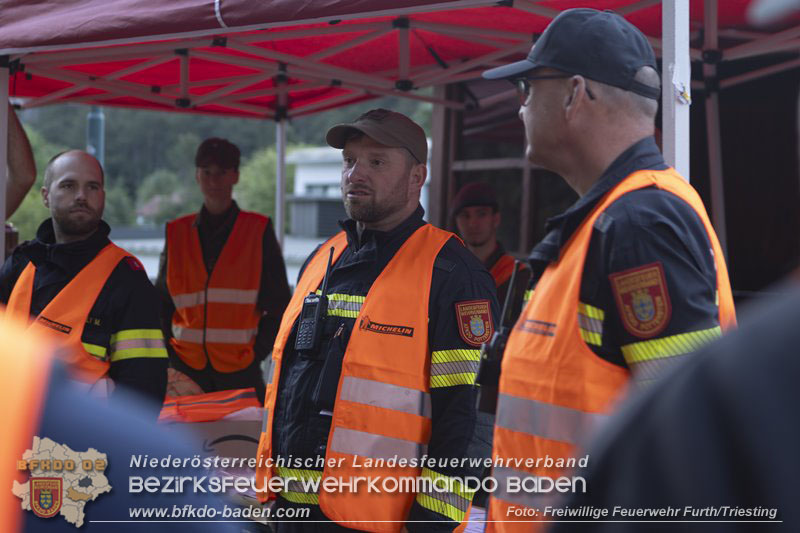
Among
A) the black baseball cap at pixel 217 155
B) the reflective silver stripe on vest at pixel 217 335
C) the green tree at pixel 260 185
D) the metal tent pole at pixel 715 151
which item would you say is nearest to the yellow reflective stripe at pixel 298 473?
the reflective silver stripe on vest at pixel 217 335

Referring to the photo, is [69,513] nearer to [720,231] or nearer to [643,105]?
[643,105]

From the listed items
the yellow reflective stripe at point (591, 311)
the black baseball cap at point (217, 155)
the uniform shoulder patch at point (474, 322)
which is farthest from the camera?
the black baseball cap at point (217, 155)

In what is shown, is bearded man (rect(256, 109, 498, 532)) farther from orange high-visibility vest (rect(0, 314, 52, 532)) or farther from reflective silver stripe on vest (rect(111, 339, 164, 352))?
orange high-visibility vest (rect(0, 314, 52, 532))

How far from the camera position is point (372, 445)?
108 inches

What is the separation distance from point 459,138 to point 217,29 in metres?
4.42

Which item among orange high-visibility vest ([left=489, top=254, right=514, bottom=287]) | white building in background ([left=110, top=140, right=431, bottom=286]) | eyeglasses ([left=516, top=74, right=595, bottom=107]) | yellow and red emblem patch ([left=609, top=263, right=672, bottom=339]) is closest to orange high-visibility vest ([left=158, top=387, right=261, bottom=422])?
orange high-visibility vest ([left=489, top=254, right=514, bottom=287])

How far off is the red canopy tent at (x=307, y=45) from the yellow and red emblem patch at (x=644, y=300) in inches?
33.8

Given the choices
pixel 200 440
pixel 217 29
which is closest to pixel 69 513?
pixel 217 29

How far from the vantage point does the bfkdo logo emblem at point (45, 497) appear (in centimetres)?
77

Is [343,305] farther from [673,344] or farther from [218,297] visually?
[218,297]

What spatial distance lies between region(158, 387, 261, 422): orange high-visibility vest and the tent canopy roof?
1.92m

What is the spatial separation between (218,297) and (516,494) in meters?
3.99

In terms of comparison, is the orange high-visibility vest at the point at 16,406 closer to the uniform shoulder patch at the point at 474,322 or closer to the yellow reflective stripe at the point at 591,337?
the yellow reflective stripe at the point at 591,337

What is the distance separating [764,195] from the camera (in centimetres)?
571
